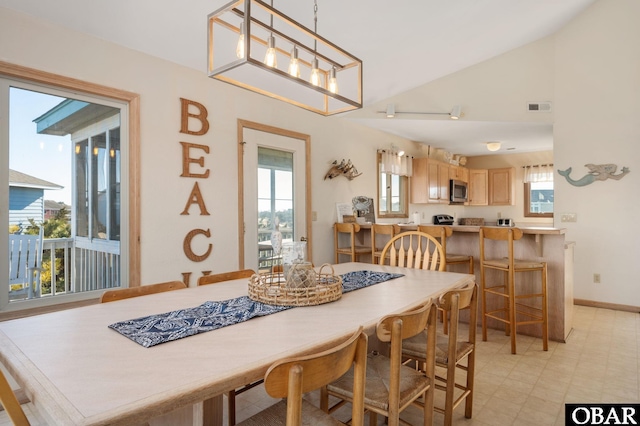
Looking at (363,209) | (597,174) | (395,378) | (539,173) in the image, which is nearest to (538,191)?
(539,173)

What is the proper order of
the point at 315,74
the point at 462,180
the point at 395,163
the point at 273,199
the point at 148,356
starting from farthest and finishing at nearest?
1. the point at 462,180
2. the point at 395,163
3. the point at 273,199
4. the point at 315,74
5. the point at 148,356

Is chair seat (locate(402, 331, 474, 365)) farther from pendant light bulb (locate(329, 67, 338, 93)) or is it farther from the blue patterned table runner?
pendant light bulb (locate(329, 67, 338, 93))

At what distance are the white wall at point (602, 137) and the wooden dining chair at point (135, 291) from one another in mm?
4671

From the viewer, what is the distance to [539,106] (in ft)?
15.0

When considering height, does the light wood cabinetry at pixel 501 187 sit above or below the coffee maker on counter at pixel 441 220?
above

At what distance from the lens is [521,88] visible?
178 inches

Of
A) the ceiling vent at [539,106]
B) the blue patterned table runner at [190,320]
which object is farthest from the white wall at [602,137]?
the blue patterned table runner at [190,320]

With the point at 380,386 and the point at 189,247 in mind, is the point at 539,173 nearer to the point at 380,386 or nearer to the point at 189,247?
the point at 189,247

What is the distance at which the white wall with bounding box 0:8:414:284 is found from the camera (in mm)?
2354

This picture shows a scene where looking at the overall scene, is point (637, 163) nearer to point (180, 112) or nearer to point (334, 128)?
point (334, 128)

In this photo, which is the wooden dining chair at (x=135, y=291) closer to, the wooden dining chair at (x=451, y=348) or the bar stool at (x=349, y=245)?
the wooden dining chair at (x=451, y=348)

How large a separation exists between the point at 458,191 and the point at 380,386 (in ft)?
20.2

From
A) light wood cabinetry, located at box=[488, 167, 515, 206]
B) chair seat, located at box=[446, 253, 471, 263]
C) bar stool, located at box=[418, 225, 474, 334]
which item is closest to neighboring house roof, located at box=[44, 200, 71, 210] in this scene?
bar stool, located at box=[418, 225, 474, 334]

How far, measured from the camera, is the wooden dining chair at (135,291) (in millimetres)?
1676
